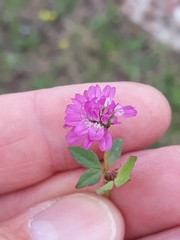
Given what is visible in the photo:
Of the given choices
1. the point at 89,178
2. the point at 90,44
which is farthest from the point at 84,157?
the point at 90,44

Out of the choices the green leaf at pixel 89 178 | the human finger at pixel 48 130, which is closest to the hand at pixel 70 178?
the human finger at pixel 48 130

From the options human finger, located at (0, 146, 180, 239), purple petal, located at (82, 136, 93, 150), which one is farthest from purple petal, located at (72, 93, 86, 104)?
human finger, located at (0, 146, 180, 239)

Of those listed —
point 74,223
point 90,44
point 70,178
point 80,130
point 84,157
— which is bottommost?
point 74,223

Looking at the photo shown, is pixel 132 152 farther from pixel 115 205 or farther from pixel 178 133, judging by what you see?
pixel 178 133

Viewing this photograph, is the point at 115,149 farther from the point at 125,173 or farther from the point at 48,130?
the point at 48,130

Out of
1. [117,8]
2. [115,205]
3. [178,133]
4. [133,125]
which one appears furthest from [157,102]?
[117,8]

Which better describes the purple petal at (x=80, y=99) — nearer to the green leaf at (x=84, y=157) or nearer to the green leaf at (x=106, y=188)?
the green leaf at (x=84, y=157)
